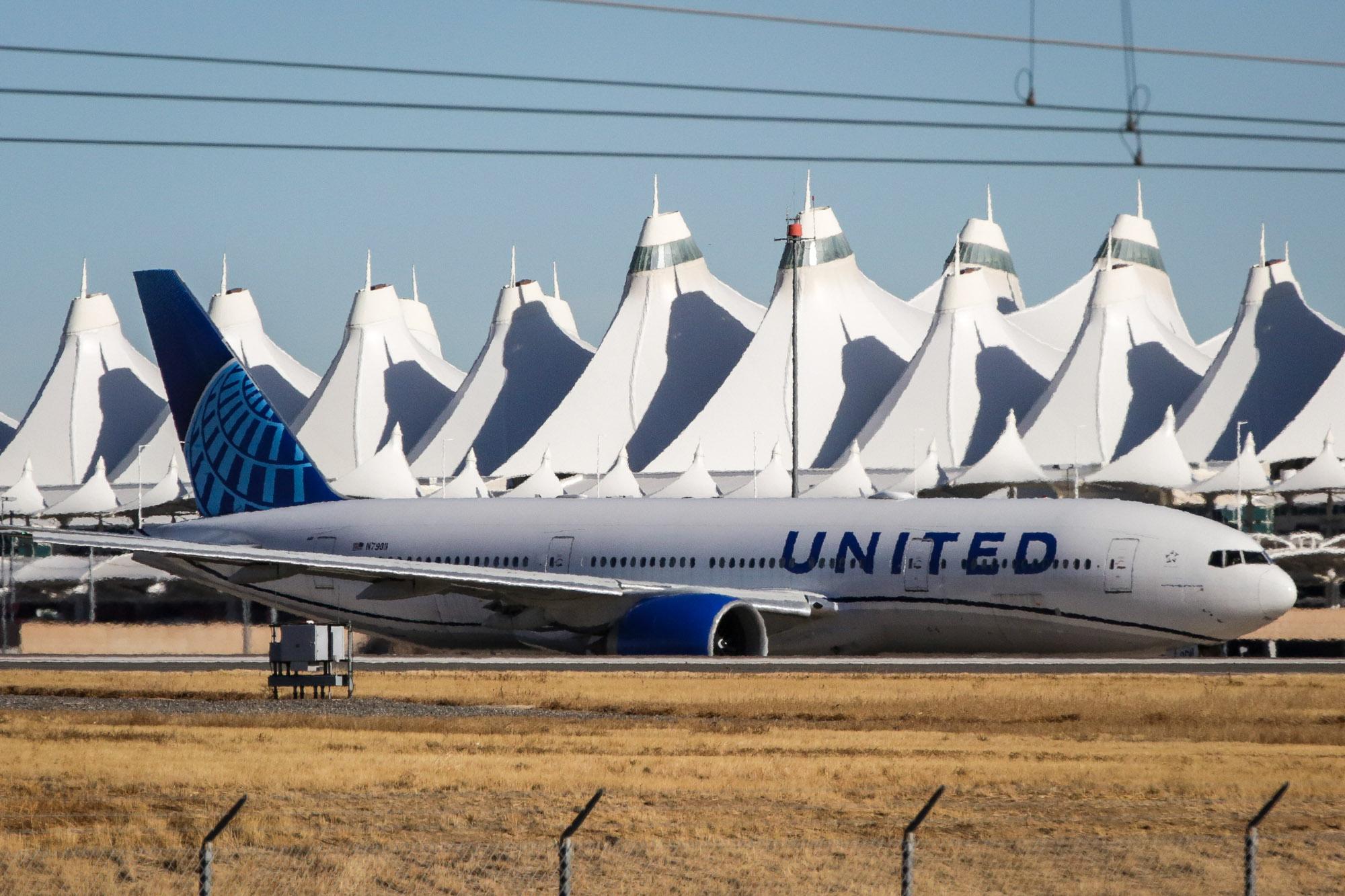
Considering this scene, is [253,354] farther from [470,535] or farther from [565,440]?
[470,535]

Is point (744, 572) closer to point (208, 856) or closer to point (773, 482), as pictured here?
point (208, 856)

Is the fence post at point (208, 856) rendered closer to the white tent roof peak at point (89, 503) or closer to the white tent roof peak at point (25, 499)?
the white tent roof peak at point (89, 503)

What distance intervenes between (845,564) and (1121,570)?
4438 mm

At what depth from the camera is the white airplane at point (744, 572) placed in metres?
31.3

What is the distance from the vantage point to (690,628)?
107 ft

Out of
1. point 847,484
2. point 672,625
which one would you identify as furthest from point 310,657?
point 847,484

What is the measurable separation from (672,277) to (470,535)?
8389 centimetres

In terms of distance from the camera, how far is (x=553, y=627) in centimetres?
3544

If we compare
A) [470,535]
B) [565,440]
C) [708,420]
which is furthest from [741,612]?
[565,440]

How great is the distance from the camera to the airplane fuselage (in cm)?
3125

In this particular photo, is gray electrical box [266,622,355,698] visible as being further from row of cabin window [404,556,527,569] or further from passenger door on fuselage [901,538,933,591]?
passenger door on fuselage [901,538,933,591]

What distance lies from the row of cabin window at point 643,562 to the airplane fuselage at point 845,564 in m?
0.03

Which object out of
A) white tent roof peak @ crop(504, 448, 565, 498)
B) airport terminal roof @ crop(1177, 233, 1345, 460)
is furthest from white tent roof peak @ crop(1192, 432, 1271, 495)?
white tent roof peak @ crop(504, 448, 565, 498)

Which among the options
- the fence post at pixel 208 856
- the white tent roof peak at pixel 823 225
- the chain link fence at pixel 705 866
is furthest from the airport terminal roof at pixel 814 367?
the fence post at pixel 208 856
